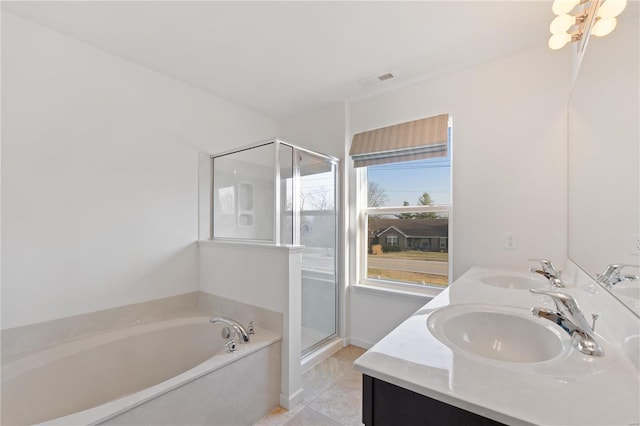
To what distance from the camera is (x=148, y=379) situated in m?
1.91

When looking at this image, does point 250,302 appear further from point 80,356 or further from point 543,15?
point 543,15

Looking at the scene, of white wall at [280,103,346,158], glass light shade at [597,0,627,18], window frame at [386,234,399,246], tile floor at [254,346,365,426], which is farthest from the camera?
white wall at [280,103,346,158]

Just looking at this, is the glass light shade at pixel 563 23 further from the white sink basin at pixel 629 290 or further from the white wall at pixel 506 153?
the white sink basin at pixel 629 290

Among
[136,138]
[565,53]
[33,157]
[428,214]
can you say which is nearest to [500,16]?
[565,53]

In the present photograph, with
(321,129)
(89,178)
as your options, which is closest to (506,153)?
(321,129)

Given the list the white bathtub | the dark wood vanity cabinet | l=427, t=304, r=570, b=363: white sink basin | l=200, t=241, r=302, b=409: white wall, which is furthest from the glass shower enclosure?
the dark wood vanity cabinet

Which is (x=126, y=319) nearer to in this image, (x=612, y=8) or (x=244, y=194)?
(x=244, y=194)

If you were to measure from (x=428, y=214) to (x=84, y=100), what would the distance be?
8.91 ft

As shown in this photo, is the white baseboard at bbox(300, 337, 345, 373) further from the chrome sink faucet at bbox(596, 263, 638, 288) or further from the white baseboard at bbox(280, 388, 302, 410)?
the chrome sink faucet at bbox(596, 263, 638, 288)

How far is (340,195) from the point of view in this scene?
9.05ft

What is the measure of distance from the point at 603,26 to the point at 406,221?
1.67 metres

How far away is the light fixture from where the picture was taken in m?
1.04

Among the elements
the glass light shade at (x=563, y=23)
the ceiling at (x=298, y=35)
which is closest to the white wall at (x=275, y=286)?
the ceiling at (x=298, y=35)

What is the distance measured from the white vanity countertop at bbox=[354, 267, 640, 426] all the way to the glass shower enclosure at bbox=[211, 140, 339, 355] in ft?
4.83
